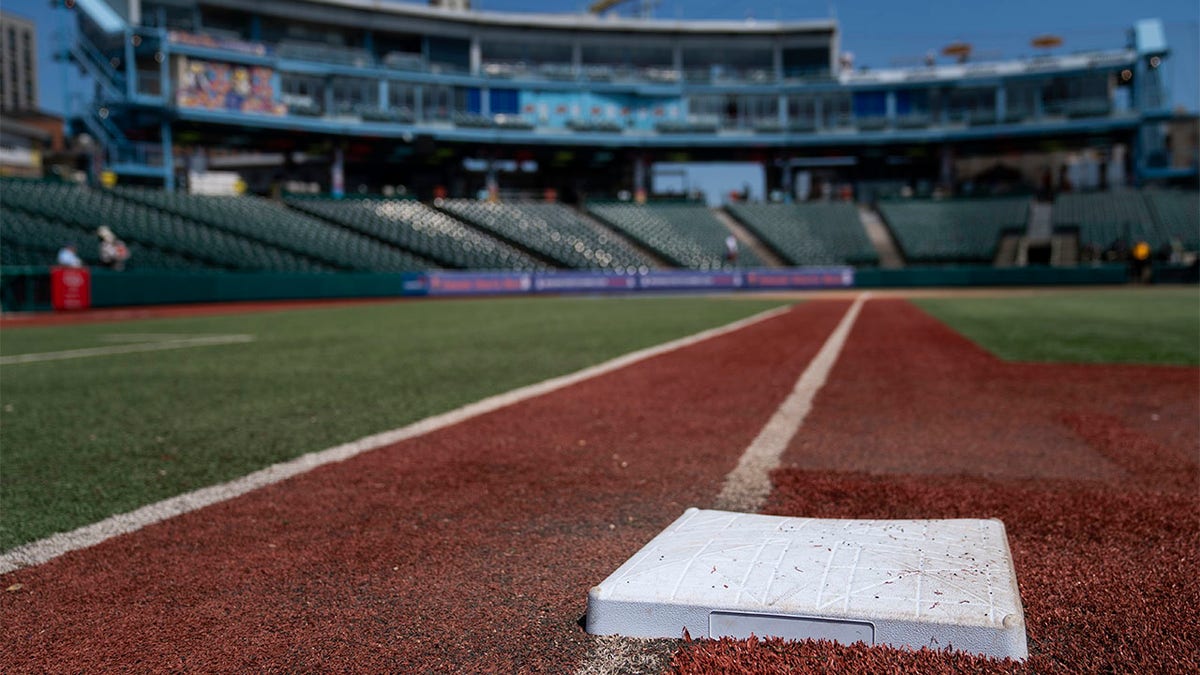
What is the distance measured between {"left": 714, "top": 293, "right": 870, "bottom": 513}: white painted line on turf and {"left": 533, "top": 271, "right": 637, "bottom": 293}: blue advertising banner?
924 inches

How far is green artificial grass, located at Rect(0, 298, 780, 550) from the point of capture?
10.7 ft

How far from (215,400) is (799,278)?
2842cm

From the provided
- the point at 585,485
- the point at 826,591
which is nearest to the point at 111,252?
the point at 585,485

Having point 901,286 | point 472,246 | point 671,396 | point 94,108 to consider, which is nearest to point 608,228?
point 472,246

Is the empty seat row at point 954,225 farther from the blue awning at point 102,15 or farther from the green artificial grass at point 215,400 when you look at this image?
the blue awning at point 102,15

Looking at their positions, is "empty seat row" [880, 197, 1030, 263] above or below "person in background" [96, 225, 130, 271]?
above

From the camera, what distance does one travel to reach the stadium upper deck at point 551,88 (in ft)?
121

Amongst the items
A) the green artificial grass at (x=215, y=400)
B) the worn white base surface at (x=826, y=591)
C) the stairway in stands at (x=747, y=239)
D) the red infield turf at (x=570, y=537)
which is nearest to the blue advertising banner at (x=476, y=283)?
the stairway in stands at (x=747, y=239)

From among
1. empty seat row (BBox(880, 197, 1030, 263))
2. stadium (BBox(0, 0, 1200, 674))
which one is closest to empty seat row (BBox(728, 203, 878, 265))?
empty seat row (BBox(880, 197, 1030, 263))

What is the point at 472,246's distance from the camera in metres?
33.0

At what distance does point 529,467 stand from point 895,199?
42196 mm

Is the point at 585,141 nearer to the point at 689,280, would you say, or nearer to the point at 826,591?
the point at 689,280

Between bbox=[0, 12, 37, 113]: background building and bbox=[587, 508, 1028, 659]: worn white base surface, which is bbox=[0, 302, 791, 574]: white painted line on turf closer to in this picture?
bbox=[587, 508, 1028, 659]: worn white base surface

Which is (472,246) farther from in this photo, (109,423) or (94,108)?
(109,423)
